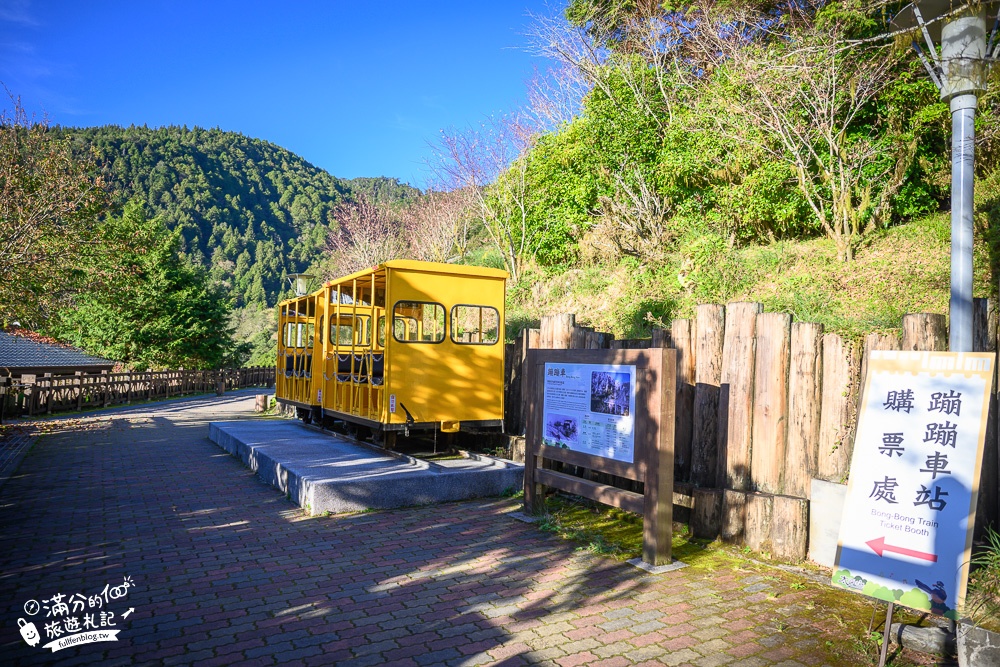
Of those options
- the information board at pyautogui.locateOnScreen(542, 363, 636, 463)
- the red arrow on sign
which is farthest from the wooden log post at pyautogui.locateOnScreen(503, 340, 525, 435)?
the red arrow on sign

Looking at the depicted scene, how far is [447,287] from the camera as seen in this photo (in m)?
9.59

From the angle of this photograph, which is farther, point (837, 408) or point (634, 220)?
point (634, 220)

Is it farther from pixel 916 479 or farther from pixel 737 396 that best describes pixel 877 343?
pixel 916 479

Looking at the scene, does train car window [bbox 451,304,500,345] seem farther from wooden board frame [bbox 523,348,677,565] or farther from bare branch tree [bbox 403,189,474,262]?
bare branch tree [bbox 403,189,474,262]

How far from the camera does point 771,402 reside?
5.55 meters

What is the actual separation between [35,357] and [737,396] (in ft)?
89.7

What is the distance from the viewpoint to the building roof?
75.2 ft

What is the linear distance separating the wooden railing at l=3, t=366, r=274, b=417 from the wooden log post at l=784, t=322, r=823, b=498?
21.1 meters

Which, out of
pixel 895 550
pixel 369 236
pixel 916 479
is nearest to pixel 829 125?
pixel 916 479

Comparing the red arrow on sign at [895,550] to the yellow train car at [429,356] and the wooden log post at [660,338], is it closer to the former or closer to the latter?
the wooden log post at [660,338]

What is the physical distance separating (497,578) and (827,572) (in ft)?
8.58

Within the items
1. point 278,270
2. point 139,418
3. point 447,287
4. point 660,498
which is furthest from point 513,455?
point 278,270

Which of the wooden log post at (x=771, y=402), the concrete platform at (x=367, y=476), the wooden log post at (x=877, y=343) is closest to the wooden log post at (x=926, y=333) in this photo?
the wooden log post at (x=877, y=343)

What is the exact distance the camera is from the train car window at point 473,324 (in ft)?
31.5
